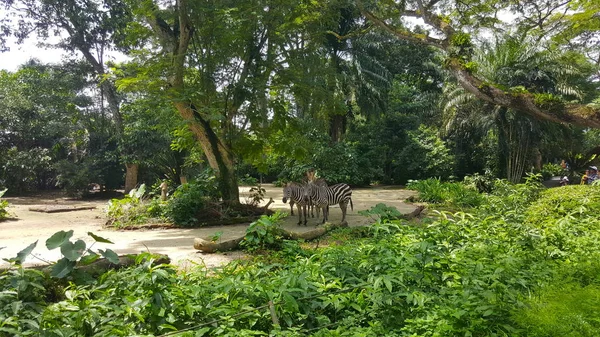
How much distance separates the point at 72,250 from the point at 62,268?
179 mm

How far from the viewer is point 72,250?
3539mm

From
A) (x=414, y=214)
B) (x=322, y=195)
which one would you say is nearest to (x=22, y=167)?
(x=322, y=195)

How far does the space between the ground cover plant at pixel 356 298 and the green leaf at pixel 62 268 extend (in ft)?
0.57

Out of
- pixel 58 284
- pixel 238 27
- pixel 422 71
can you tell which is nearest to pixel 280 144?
pixel 238 27

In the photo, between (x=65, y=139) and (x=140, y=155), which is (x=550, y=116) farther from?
(x=65, y=139)

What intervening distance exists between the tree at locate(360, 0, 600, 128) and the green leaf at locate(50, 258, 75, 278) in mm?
7509

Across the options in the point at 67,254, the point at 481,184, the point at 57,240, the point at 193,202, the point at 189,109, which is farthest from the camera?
the point at 481,184

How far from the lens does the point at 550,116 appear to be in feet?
23.8

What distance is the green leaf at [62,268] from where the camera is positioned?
3477mm

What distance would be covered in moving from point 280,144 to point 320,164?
27.5ft

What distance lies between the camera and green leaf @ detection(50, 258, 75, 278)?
11.4ft

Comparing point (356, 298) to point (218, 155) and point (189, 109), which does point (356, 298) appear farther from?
point (218, 155)

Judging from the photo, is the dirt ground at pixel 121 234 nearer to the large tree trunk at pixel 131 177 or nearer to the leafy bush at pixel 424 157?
the large tree trunk at pixel 131 177

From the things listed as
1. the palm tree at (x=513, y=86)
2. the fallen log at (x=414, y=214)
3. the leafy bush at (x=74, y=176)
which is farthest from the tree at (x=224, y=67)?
the leafy bush at (x=74, y=176)
